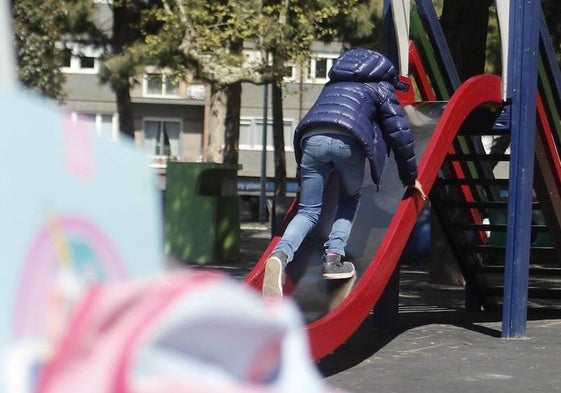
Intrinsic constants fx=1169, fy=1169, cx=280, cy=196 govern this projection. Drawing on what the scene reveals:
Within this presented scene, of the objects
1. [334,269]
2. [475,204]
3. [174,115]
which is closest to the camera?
[334,269]

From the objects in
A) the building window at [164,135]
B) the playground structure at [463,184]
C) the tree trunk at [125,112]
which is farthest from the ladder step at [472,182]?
the building window at [164,135]

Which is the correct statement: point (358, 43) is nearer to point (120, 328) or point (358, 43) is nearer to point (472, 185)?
point (472, 185)

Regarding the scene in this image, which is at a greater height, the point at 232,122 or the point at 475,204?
the point at 232,122

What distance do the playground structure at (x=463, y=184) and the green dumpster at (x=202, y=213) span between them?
677 cm

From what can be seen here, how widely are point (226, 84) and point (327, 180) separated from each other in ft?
40.6

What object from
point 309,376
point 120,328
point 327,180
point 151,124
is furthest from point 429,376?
point 151,124

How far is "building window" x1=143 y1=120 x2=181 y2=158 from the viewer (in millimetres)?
56175

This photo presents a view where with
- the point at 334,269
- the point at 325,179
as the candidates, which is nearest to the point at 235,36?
the point at 325,179

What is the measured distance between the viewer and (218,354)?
1.76m

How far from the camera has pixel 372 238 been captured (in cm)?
745

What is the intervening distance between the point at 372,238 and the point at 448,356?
943 mm

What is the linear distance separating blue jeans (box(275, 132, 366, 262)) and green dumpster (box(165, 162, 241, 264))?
33.8ft

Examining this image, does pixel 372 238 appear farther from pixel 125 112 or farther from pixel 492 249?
pixel 125 112

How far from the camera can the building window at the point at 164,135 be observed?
184 feet
